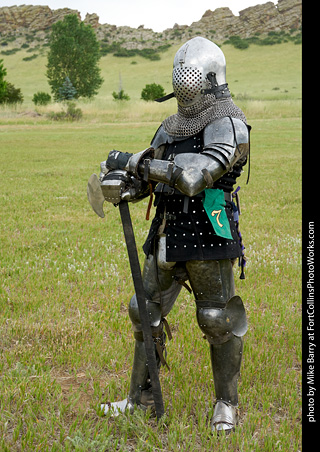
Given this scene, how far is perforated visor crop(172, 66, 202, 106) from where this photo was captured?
324 centimetres

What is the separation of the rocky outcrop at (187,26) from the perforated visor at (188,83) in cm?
12445

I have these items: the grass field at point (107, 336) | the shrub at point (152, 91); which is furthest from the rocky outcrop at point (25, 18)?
→ the grass field at point (107, 336)

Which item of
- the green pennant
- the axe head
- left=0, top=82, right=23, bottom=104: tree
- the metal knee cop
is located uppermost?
the axe head

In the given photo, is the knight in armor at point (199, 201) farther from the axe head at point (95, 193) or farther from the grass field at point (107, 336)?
the grass field at point (107, 336)

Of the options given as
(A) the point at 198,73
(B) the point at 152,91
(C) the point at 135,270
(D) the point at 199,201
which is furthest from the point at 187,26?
(C) the point at 135,270

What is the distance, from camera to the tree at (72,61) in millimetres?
71312

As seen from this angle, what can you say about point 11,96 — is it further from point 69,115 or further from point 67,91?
point 69,115

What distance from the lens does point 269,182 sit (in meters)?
13.0

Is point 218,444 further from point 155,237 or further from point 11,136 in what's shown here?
point 11,136

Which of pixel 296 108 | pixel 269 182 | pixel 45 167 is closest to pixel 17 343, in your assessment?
pixel 269 182

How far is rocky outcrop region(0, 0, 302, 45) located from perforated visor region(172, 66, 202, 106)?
124455 millimetres

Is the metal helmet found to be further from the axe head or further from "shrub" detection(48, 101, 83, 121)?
"shrub" detection(48, 101, 83, 121)

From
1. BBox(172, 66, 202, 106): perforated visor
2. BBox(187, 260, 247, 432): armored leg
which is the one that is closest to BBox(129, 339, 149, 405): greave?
BBox(187, 260, 247, 432): armored leg
